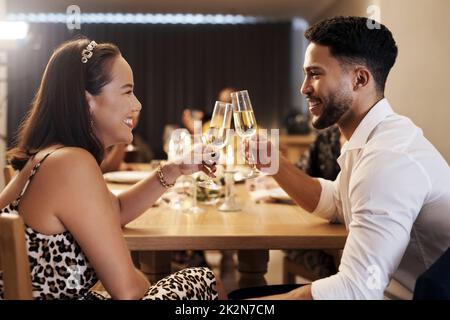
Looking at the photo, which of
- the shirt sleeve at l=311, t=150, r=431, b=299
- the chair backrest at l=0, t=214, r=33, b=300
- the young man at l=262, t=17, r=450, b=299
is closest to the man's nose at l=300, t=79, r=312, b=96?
the young man at l=262, t=17, r=450, b=299

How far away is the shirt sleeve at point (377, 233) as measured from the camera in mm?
1151

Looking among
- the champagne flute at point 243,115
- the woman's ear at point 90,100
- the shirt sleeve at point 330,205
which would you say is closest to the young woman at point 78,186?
the woman's ear at point 90,100

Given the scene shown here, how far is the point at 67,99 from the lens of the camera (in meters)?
1.35

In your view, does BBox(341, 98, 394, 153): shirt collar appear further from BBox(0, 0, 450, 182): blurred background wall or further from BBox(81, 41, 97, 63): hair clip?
BBox(0, 0, 450, 182): blurred background wall

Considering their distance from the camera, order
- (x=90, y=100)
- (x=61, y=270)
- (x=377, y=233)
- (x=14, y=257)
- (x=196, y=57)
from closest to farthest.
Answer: (x=14, y=257) → (x=377, y=233) → (x=61, y=270) → (x=90, y=100) → (x=196, y=57)

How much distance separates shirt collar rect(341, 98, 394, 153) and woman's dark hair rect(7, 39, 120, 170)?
0.65m

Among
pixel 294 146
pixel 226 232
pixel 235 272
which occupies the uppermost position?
pixel 226 232

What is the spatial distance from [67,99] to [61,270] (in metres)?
0.40

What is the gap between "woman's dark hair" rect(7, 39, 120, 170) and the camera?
1352mm

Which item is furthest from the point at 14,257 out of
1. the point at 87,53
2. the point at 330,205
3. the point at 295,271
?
the point at 295,271

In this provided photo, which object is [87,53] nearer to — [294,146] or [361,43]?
[361,43]

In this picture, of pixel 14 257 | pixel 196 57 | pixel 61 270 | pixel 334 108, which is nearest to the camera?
pixel 14 257
